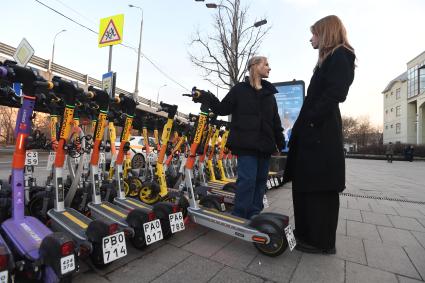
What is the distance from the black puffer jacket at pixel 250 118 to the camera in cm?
344

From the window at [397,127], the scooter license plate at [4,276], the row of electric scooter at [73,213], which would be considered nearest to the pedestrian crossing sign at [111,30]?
the row of electric scooter at [73,213]

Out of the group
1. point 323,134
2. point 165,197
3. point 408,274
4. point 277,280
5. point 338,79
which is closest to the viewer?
point 277,280

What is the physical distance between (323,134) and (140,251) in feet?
7.70

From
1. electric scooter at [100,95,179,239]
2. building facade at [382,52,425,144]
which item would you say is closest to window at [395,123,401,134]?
building facade at [382,52,425,144]

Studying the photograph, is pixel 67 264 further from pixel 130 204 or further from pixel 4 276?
pixel 130 204

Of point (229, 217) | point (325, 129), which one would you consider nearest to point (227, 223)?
point (229, 217)

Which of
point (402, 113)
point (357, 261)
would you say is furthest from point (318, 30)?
point (402, 113)

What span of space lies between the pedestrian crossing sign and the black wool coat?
16.3 feet

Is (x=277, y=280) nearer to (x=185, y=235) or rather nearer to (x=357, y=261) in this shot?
(x=357, y=261)

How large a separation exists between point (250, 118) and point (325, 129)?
34.3 inches

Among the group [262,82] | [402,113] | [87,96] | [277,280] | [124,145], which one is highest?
[402,113]

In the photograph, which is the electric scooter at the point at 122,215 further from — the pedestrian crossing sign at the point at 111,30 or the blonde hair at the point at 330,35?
the pedestrian crossing sign at the point at 111,30

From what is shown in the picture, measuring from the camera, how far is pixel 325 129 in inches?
123

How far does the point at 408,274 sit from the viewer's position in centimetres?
271
